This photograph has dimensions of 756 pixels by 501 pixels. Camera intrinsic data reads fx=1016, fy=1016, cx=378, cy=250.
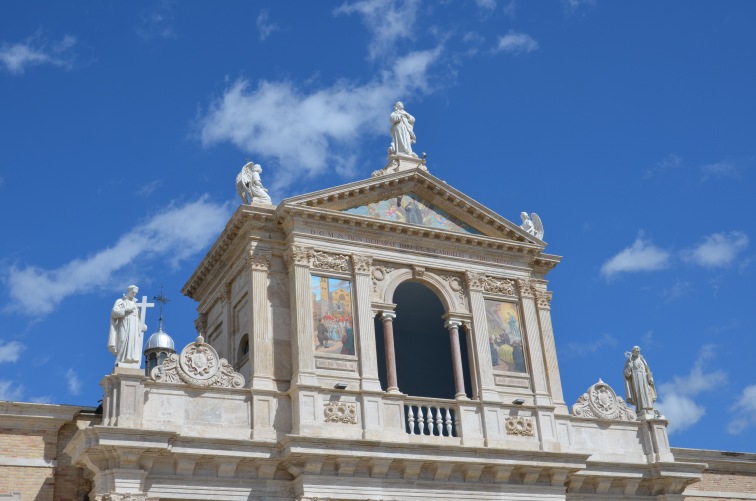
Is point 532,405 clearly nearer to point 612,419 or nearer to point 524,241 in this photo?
point 612,419

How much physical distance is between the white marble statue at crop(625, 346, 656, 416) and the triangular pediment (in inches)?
152

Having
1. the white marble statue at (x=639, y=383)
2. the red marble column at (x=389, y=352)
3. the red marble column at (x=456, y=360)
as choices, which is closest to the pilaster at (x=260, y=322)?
the red marble column at (x=389, y=352)

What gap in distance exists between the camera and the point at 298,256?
2330 cm

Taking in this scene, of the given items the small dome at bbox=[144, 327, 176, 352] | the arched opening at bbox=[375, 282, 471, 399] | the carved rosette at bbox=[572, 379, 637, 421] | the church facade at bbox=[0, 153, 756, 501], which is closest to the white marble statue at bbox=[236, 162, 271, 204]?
the church facade at bbox=[0, 153, 756, 501]

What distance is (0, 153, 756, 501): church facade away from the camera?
2095 centimetres

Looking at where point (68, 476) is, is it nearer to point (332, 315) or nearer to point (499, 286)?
point (332, 315)

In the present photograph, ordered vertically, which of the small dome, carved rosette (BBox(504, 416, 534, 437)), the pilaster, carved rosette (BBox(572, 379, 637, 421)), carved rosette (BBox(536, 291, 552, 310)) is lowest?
carved rosette (BBox(504, 416, 534, 437))

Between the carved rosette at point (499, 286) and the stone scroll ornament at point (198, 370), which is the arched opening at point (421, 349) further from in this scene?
the stone scroll ornament at point (198, 370)

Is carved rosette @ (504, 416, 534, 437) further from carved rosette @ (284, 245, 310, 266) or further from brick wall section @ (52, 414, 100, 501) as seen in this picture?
brick wall section @ (52, 414, 100, 501)

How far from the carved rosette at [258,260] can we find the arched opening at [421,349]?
4485 millimetres

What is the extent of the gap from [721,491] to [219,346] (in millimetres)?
14404

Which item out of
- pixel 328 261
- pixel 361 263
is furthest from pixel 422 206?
pixel 328 261

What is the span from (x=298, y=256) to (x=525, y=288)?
20.1 feet

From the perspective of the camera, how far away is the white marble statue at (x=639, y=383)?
26109 mm
